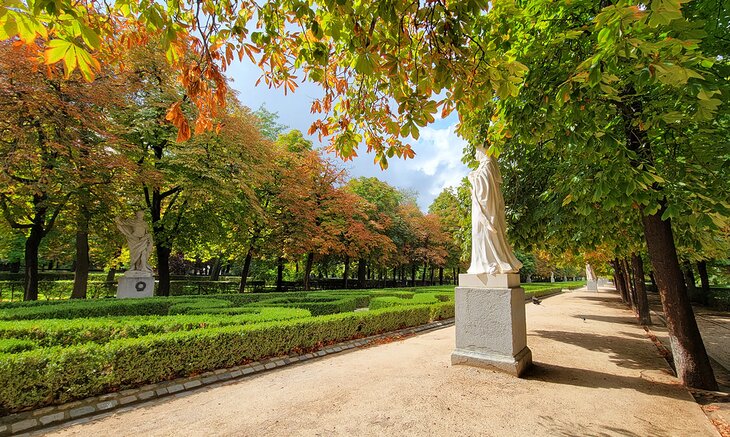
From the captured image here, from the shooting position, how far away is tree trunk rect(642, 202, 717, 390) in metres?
5.18

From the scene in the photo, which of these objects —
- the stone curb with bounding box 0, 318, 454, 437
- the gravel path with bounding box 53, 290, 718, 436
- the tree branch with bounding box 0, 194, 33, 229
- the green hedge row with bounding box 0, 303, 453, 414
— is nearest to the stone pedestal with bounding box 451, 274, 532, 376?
the gravel path with bounding box 53, 290, 718, 436

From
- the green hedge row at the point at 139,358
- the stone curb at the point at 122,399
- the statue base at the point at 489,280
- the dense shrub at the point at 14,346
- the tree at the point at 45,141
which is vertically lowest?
the stone curb at the point at 122,399

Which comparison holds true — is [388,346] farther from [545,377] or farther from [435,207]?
[435,207]

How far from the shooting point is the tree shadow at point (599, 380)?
496cm

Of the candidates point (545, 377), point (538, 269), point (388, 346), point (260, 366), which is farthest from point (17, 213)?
point (538, 269)

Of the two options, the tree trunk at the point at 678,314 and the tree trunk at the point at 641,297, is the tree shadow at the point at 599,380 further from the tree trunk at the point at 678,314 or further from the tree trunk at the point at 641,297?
the tree trunk at the point at 641,297

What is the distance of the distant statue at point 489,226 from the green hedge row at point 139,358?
4.24 meters

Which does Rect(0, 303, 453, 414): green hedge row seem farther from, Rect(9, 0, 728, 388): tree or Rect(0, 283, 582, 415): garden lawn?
Rect(9, 0, 728, 388): tree

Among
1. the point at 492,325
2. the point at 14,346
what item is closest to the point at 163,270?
the point at 14,346

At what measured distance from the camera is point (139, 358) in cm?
506

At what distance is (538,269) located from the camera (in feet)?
168

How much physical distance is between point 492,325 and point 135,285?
13.0 metres

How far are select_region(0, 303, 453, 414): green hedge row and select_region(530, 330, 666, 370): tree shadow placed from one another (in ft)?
20.3

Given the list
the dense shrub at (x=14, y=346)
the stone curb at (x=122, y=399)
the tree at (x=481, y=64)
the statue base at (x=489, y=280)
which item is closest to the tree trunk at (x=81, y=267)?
the dense shrub at (x=14, y=346)
